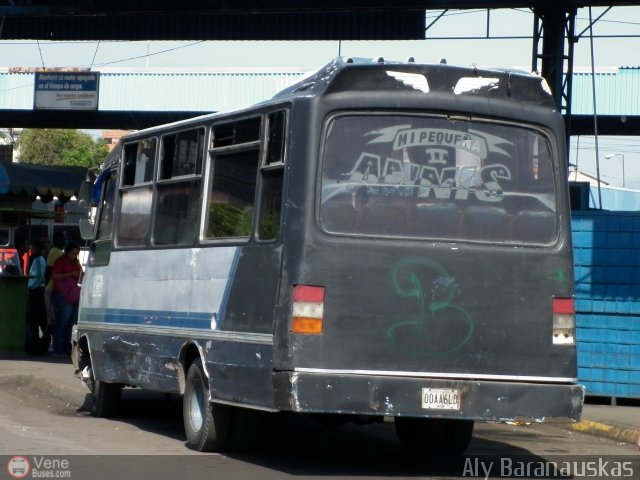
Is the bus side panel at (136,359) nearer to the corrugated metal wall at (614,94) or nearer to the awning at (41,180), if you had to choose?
the awning at (41,180)

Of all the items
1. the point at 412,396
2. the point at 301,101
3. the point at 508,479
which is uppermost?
the point at 301,101

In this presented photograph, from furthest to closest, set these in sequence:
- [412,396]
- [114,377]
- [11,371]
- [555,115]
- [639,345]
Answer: [11,371] < [639,345] < [114,377] < [555,115] < [412,396]

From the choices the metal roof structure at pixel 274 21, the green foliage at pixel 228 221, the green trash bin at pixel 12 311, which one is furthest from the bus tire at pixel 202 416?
the metal roof structure at pixel 274 21

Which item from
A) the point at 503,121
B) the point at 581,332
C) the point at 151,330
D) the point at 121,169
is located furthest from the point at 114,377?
the point at 581,332

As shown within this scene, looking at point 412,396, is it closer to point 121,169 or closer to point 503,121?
point 503,121

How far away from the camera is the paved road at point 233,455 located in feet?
29.9

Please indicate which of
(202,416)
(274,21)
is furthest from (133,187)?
(274,21)

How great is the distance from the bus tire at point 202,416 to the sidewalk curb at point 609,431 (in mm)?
4381

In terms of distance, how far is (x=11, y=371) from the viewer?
16.8m

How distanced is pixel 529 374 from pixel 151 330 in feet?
12.3

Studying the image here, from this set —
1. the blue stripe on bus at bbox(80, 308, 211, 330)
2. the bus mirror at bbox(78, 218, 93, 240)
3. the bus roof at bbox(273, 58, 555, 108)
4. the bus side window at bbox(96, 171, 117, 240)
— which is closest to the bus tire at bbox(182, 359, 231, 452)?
the blue stripe on bus at bbox(80, 308, 211, 330)

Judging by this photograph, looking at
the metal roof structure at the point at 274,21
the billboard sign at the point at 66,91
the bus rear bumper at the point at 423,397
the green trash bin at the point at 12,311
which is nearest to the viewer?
the bus rear bumper at the point at 423,397

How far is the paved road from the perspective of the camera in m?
9.12

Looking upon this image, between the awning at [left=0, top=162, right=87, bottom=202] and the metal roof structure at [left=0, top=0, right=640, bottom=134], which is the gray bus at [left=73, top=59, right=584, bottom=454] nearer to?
the metal roof structure at [left=0, top=0, right=640, bottom=134]
